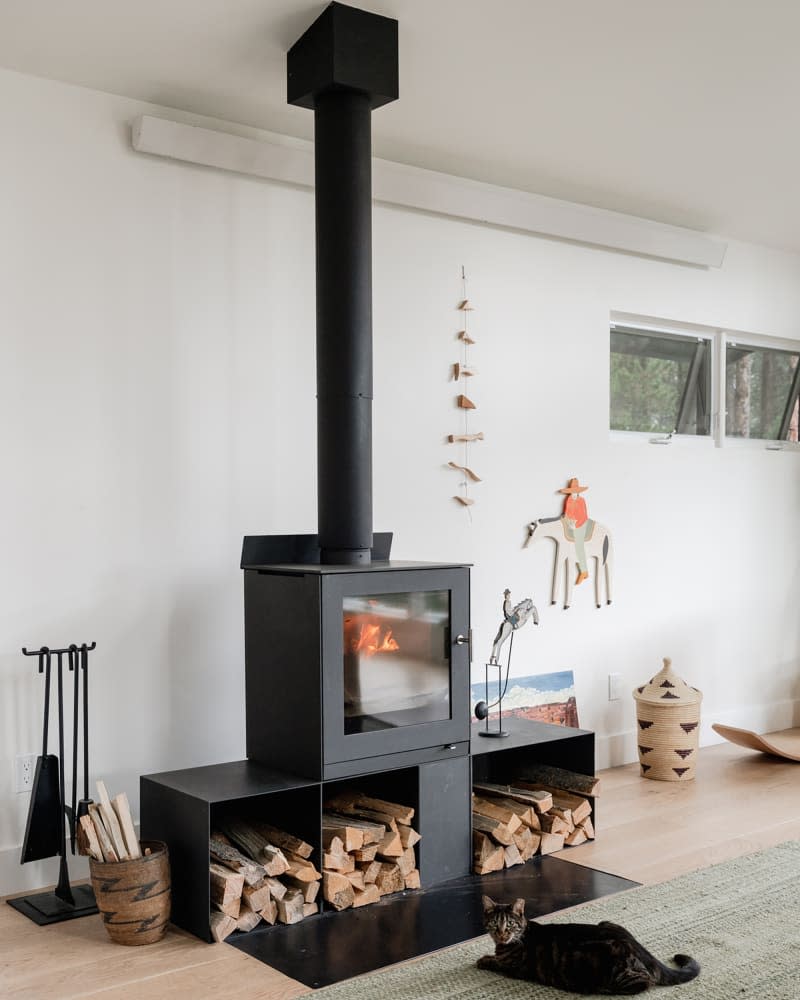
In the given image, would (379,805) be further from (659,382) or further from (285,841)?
(659,382)

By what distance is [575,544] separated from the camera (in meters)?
4.39

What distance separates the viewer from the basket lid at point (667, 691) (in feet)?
14.1

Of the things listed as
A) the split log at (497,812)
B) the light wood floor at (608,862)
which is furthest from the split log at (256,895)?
the split log at (497,812)

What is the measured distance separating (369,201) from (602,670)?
7.63 ft

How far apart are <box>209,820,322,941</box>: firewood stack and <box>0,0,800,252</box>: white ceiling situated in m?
2.25

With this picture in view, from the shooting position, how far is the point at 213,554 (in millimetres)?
3439

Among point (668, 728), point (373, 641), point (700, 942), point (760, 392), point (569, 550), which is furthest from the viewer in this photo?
point (760, 392)

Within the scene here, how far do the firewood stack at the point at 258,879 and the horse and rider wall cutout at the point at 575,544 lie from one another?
5.89 feet

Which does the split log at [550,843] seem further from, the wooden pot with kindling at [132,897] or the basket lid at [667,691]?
the wooden pot with kindling at [132,897]

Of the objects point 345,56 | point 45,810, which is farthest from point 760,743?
point 345,56

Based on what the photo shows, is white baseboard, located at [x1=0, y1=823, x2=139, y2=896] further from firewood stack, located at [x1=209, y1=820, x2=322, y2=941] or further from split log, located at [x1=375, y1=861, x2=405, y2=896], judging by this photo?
split log, located at [x1=375, y1=861, x2=405, y2=896]

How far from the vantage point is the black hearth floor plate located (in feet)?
8.39

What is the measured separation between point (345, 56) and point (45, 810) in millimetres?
2279

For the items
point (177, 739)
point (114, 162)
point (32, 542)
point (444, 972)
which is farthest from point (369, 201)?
point (444, 972)
